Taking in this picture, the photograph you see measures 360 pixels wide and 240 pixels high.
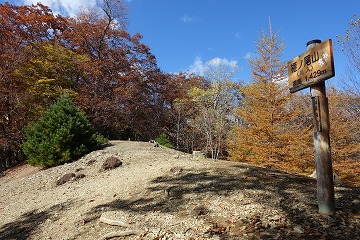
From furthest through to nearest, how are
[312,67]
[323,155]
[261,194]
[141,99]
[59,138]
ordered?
[141,99] → [59,138] → [261,194] → [312,67] → [323,155]

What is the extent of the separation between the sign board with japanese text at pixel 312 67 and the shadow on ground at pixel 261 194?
1632 millimetres

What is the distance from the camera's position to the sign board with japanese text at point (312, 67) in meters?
3.16

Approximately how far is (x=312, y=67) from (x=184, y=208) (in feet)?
8.77

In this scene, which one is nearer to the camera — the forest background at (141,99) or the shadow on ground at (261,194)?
the shadow on ground at (261,194)

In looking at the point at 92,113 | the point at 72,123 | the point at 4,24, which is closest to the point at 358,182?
the point at 72,123

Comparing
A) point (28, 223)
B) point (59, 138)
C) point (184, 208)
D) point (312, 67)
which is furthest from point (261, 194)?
point (59, 138)

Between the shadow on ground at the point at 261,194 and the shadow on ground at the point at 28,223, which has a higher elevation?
the shadow on ground at the point at 261,194

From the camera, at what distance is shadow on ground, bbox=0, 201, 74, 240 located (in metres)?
4.90

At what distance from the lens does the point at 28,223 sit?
5387 millimetres

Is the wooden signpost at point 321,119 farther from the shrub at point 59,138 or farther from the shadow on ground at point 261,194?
the shrub at point 59,138

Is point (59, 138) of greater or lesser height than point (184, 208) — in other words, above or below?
above

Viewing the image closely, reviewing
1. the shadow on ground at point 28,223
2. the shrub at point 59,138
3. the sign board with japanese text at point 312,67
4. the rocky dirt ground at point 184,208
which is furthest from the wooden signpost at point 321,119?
the shrub at point 59,138

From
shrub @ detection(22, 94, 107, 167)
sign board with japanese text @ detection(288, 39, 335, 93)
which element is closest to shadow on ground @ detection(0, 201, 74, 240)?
shrub @ detection(22, 94, 107, 167)

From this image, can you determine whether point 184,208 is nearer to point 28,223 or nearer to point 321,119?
point 321,119
